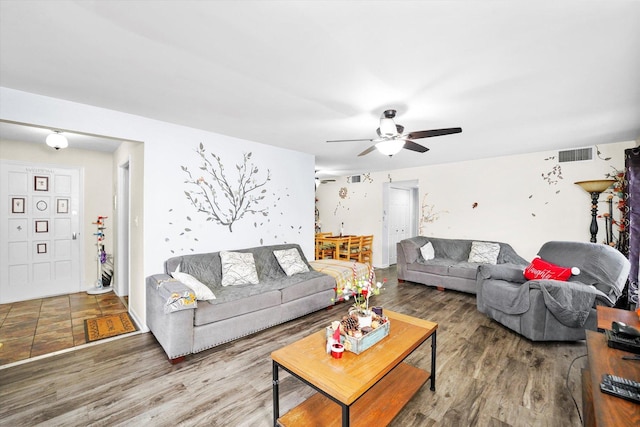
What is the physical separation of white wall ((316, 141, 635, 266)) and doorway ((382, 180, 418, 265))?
16 centimetres

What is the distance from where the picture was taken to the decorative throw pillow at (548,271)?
3.06 meters

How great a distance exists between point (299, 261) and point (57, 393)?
8.63 ft

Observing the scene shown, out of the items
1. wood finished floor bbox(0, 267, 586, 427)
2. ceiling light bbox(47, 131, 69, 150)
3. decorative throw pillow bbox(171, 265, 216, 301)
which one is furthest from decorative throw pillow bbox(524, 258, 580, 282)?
ceiling light bbox(47, 131, 69, 150)

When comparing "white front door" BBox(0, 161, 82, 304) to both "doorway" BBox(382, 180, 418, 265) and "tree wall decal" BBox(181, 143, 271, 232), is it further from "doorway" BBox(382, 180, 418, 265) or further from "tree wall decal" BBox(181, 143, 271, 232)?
"doorway" BBox(382, 180, 418, 265)

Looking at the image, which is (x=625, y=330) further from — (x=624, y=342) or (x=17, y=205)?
(x=17, y=205)

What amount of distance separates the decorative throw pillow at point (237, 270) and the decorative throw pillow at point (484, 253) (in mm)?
3797

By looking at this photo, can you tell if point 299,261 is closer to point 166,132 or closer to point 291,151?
point 291,151

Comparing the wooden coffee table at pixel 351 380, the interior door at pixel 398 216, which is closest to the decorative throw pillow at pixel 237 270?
the wooden coffee table at pixel 351 380

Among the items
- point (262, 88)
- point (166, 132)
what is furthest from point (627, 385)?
point (166, 132)

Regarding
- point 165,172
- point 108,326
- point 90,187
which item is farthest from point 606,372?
point 90,187

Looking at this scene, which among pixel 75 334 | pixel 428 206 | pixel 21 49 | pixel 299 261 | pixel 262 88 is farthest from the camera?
pixel 428 206

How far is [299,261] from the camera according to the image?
3.94 meters

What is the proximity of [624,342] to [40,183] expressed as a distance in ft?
21.8

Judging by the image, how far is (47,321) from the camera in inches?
126
